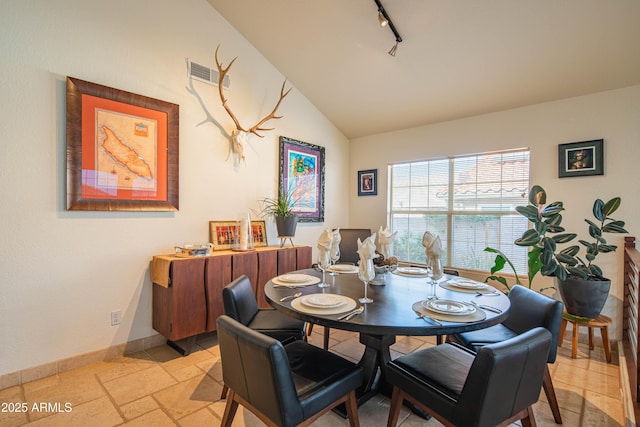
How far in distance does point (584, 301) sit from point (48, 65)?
4.83 m

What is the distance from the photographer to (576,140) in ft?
10.4

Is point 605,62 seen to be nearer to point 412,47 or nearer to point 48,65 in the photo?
point 412,47

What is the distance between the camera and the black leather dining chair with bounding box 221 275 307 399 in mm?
1995

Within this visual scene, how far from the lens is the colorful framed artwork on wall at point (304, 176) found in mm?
4082

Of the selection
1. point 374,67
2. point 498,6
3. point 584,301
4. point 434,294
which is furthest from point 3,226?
point 584,301

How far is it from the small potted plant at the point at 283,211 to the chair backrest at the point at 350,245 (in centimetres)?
87

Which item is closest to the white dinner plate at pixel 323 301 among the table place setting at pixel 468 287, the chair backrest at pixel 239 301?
the chair backrest at pixel 239 301

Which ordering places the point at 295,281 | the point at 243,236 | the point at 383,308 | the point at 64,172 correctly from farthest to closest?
the point at 243,236
the point at 64,172
the point at 295,281
the point at 383,308

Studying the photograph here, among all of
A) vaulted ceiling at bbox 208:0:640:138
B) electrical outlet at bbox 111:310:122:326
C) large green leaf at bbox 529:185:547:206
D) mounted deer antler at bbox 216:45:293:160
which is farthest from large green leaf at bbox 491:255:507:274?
electrical outlet at bbox 111:310:122:326

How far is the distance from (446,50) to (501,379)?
3009 millimetres

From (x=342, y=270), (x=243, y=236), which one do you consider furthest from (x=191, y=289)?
(x=342, y=270)

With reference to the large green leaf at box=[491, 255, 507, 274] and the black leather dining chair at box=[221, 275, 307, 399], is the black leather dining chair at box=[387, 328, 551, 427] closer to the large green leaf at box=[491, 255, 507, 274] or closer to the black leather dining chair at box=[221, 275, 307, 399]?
the black leather dining chair at box=[221, 275, 307, 399]

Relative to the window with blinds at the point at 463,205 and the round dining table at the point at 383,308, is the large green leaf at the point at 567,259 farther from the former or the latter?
the round dining table at the point at 383,308

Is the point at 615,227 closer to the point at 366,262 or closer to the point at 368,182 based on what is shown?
the point at 366,262
